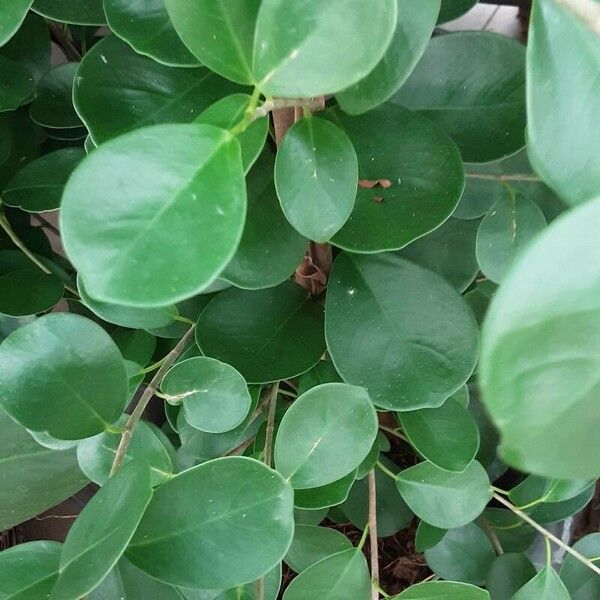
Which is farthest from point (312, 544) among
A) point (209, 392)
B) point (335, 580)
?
point (209, 392)

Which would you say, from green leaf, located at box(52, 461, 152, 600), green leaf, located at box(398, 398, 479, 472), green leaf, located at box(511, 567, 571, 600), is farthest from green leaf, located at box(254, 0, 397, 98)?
green leaf, located at box(511, 567, 571, 600)

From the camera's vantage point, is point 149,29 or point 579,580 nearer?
point 149,29

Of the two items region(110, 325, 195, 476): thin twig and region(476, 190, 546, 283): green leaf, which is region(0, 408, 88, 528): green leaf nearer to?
region(110, 325, 195, 476): thin twig

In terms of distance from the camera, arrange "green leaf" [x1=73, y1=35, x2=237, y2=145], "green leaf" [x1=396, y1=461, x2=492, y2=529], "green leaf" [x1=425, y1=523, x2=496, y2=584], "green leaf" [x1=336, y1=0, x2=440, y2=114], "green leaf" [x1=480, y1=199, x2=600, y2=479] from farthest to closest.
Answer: "green leaf" [x1=425, y1=523, x2=496, y2=584]
"green leaf" [x1=396, y1=461, x2=492, y2=529]
"green leaf" [x1=73, y1=35, x2=237, y2=145]
"green leaf" [x1=336, y1=0, x2=440, y2=114]
"green leaf" [x1=480, y1=199, x2=600, y2=479]

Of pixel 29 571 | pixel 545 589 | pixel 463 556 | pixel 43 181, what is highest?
pixel 43 181

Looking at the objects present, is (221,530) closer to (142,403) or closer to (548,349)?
(142,403)

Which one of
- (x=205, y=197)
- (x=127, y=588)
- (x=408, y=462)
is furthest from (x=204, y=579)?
(x=408, y=462)

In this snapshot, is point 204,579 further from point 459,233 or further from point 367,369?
point 459,233
